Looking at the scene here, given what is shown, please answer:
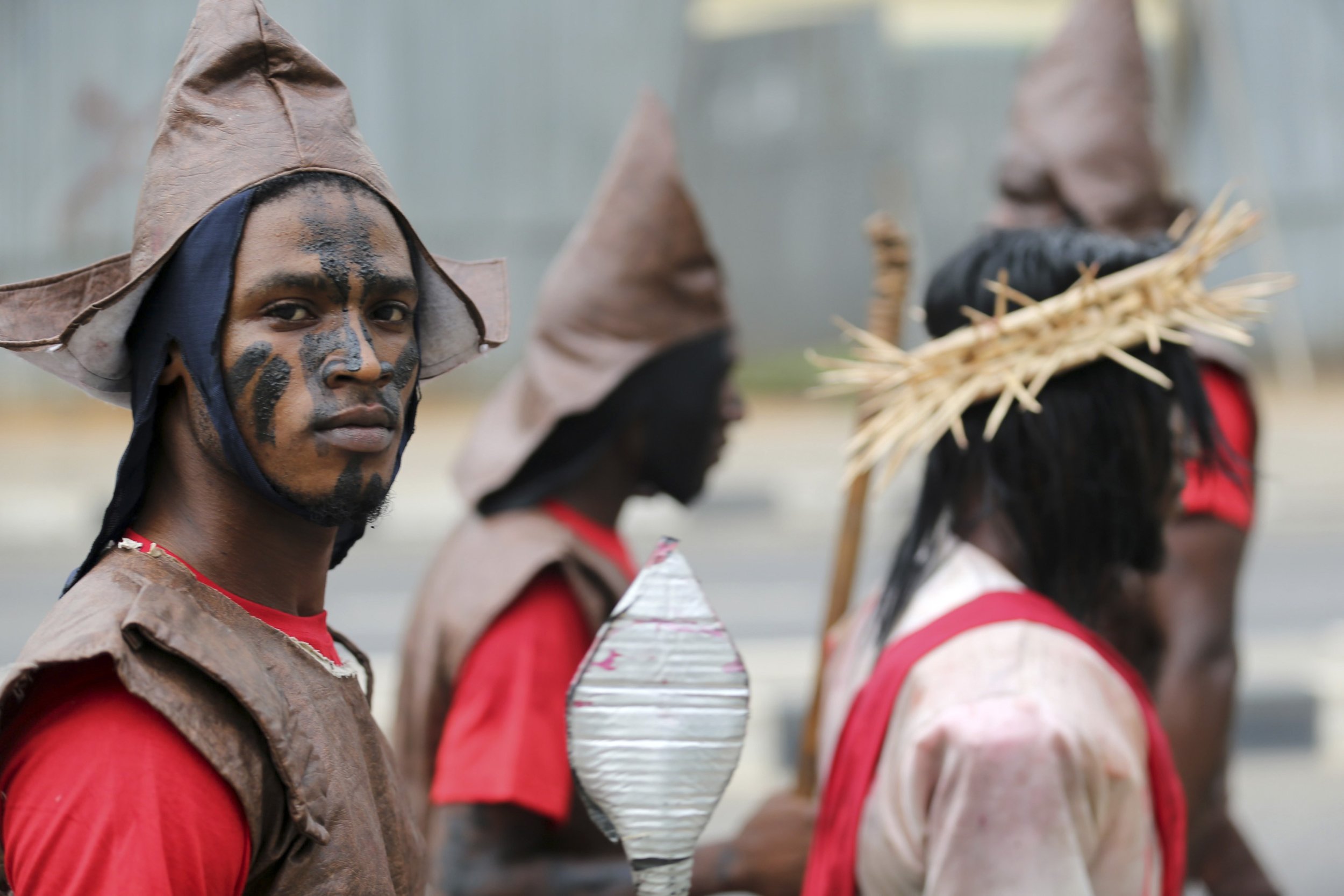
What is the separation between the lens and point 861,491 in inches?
107

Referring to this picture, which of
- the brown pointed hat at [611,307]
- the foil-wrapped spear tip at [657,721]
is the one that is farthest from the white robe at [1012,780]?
the brown pointed hat at [611,307]

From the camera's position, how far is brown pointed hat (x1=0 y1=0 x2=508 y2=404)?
1.46 m

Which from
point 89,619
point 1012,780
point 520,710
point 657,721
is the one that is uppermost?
point 89,619

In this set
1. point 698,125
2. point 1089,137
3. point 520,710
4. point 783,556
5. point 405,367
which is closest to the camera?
point 405,367

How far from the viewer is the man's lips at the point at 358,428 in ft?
4.74

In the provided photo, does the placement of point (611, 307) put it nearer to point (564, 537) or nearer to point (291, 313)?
point (564, 537)

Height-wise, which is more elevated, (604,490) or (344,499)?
(344,499)

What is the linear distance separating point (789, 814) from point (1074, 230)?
117 centimetres

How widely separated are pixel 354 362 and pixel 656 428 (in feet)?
5.36

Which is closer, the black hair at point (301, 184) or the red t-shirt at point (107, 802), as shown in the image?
the red t-shirt at point (107, 802)

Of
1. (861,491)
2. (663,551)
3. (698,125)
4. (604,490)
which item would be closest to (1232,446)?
(861,491)

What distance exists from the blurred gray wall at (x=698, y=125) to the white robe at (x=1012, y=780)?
45.2ft

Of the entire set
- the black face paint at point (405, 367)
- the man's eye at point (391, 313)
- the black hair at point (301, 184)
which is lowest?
the black face paint at point (405, 367)

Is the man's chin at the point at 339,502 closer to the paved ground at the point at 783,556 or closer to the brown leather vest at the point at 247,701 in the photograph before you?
the brown leather vest at the point at 247,701
